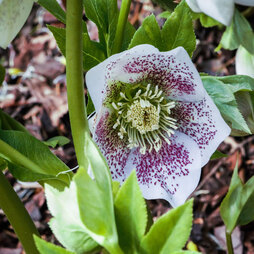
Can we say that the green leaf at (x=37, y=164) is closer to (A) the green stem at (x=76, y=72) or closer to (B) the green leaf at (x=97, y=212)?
(A) the green stem at (x=76, y=72)

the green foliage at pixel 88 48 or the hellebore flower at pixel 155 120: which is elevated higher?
the green foliage at pixel 88 48

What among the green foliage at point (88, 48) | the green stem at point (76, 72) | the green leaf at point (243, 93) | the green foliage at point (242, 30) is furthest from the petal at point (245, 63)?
the green stem at point (76, 72)

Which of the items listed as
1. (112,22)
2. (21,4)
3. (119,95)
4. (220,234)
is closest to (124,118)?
(119,95)

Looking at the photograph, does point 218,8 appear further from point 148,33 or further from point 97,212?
point 97,212

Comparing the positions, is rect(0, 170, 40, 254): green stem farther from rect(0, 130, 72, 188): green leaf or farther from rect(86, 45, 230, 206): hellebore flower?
rect(86, 45, 230, 206): hellebore flower

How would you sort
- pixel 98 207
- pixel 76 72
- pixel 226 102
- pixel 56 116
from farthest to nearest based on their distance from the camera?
pixel 56 116, pixel 226 102, pixel 76 72, pixel 98 207

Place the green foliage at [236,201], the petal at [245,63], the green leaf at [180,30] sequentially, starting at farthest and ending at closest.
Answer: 1. the petal at [245,63]
2. the green foliage at [236,201]
3. the green leaf at [180,30]

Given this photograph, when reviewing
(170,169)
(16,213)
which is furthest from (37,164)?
(170,169)

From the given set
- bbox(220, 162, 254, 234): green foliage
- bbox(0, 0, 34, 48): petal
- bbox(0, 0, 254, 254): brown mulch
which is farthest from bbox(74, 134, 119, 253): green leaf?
bbox(0, 0, 254, 254): brown mulch
